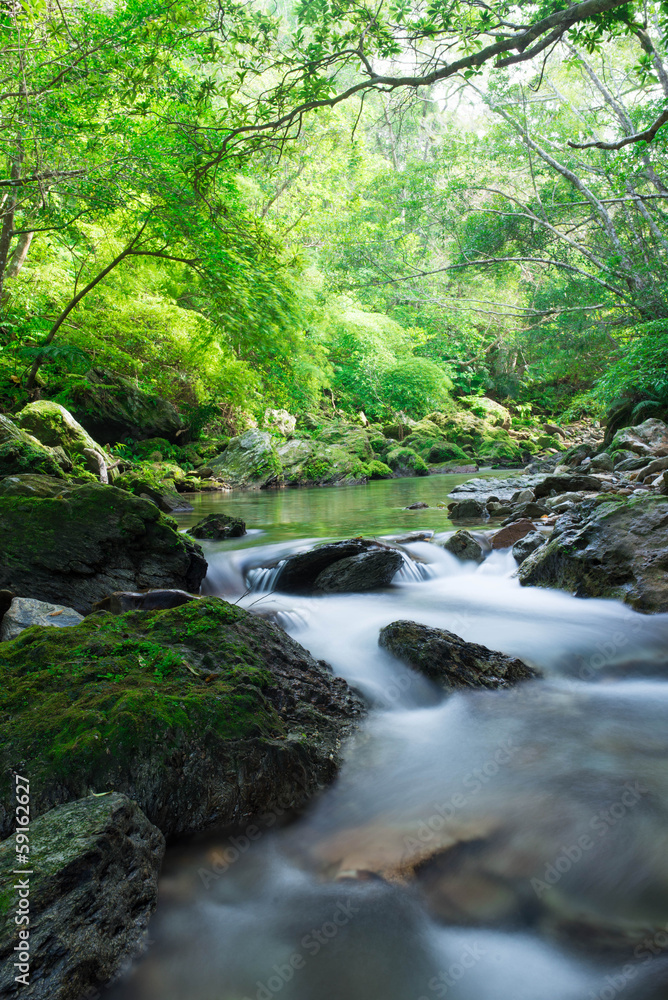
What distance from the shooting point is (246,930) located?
2002mm

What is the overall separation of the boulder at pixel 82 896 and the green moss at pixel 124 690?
10.9 inches

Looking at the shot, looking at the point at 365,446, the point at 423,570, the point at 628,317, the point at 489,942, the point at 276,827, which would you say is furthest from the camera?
the point at 365,446

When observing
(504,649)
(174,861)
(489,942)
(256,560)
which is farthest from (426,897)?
(256,560)

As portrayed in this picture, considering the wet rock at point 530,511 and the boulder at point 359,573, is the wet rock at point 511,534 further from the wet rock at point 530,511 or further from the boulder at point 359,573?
the boulder at point 359,573

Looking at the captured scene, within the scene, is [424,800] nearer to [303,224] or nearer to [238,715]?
[238,715]

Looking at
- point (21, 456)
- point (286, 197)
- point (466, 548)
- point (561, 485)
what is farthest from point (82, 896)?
point (286, 197)

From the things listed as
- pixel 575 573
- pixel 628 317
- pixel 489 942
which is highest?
pixel 628 317

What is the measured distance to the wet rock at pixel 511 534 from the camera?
760cm

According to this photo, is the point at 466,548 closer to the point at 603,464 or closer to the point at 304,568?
the point at 304,568

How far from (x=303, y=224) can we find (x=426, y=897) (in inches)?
587

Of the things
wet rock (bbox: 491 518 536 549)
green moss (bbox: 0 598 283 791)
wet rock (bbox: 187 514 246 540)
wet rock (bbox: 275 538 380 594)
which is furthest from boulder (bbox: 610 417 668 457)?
green moss (bbox: 0 598 283 791)

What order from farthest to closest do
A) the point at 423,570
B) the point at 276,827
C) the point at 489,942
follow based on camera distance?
the point at 423,570, the point at 276,827, the point at 489,942

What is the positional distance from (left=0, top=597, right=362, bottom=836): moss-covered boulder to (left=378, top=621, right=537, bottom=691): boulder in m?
0.75

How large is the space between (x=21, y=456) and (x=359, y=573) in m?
5.72
